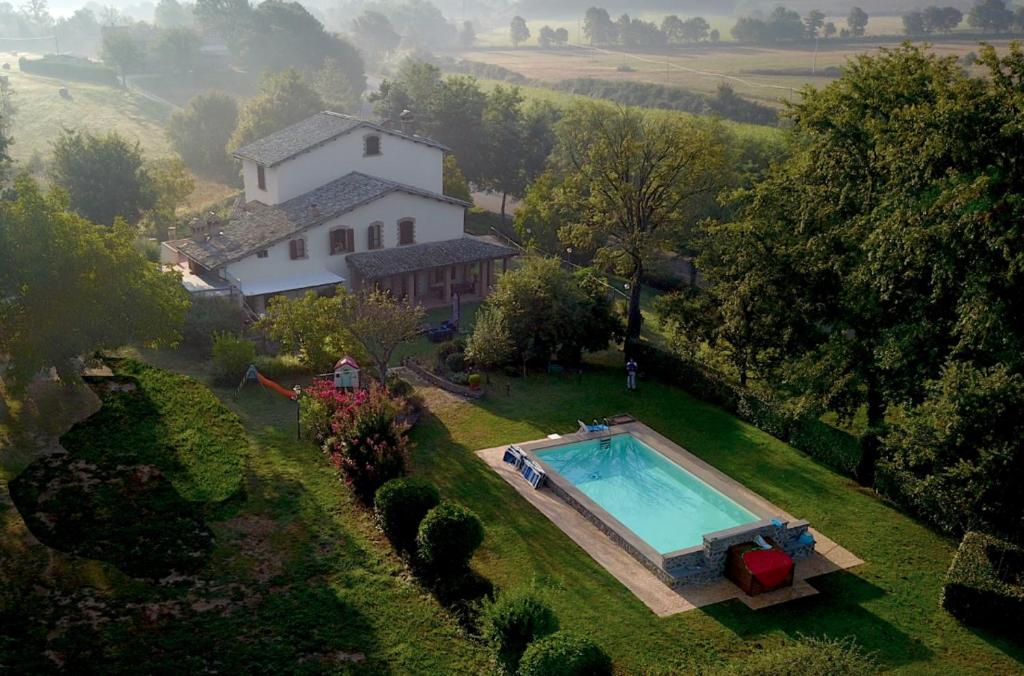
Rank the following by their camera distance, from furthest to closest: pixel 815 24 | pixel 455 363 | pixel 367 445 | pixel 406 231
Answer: pixel 815 24, pixel 406 231, pixel 455 363, pixel 367 445

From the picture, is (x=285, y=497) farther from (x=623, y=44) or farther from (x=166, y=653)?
(x=623, y=44)

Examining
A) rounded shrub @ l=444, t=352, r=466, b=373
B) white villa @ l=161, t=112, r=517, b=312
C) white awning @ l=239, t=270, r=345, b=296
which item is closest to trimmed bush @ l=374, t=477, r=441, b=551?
rounded shrub @ l=444, t=352, r=466, b=373

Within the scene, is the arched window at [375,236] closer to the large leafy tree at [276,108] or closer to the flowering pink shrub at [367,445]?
the flowering pink shrub at [367,445]

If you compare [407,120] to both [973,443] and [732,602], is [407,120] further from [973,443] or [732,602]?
Answer: [973,443]

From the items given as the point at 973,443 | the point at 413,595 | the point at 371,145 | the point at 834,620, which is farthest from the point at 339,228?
the point at 973,443

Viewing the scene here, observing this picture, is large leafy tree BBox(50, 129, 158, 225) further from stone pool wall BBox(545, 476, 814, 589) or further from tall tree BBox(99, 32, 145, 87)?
tall tree BBox(99, 32, 145, 87)

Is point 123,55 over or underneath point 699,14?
underneath

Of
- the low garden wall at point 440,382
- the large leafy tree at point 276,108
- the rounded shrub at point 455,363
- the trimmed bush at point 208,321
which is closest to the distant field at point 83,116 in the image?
the large leafy tree at point 276,108

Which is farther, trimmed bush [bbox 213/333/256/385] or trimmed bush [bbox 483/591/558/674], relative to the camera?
trimmed bush [bbox 213/333/256/385]
